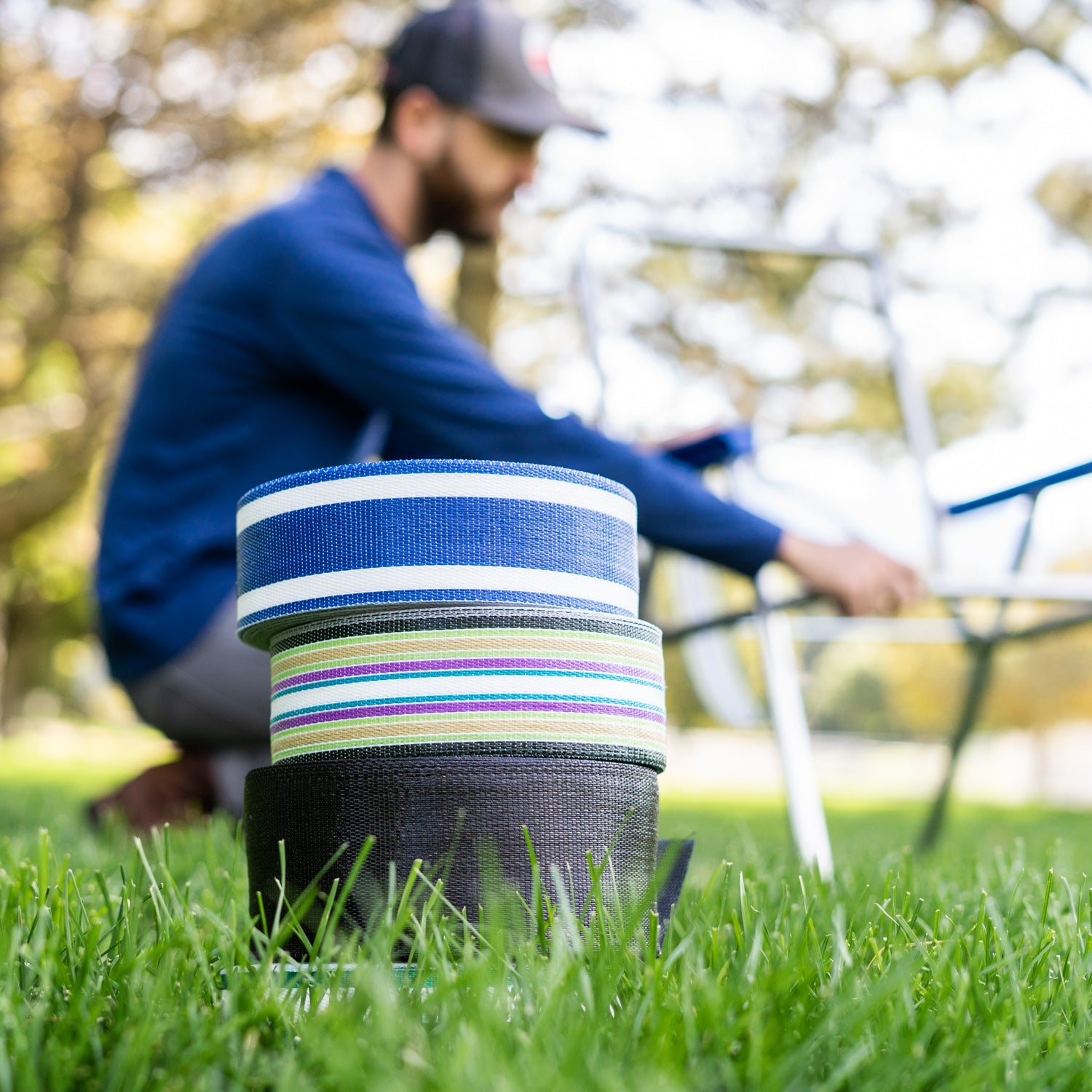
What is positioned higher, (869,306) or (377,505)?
(869,306)

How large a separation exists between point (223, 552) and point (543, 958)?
1.88 m

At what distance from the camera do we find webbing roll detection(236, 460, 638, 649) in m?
1.14

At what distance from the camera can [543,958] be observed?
100 cm

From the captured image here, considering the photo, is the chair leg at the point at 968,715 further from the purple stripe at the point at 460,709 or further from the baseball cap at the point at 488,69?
the purple stripe at the point at 460,709

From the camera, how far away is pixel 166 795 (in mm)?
3010

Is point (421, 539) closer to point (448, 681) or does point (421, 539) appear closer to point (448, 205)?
point (448, 681)

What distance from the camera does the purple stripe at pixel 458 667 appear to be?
110 centimetres

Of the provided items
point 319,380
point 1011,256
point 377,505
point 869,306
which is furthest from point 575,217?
point 377,505

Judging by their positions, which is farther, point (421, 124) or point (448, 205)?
point (448, 205)

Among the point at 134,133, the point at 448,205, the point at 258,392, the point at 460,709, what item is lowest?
the point at 460,709

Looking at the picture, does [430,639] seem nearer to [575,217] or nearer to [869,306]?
[869,306]

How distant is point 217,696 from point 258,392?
2.28 ft

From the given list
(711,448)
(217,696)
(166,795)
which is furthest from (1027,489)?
(166,795)

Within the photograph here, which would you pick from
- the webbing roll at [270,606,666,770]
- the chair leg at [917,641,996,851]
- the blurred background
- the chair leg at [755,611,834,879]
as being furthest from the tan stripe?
the blurred background
